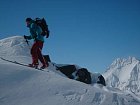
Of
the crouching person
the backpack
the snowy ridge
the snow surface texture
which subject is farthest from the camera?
the crouching person

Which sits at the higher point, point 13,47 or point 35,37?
point 13,47

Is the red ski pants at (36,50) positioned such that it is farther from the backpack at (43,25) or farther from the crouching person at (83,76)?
the crouching person at (83,76)

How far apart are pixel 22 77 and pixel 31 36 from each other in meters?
3.95

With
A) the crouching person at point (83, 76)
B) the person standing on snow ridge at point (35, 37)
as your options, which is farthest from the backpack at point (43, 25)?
the crouching person at point (83, 76)

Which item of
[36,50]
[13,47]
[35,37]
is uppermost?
[13,47]

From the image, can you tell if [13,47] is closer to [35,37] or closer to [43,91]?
[35,37]

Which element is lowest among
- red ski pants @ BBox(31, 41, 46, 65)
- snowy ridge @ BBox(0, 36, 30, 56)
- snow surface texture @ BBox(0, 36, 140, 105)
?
snow surface texture @ BBox(0, 36, 140, 105)

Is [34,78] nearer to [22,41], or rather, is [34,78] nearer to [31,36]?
[31,36]

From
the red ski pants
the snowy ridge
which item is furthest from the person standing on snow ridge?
the snowy ridge

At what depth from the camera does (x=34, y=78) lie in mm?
9219

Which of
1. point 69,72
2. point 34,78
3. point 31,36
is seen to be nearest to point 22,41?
point 69,72

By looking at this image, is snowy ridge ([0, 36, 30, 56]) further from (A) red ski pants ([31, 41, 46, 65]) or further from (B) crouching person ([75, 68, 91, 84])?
(A) red ski pants ([31, 41, 46, 65])

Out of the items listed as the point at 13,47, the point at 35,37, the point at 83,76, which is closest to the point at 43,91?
the point at 35,37

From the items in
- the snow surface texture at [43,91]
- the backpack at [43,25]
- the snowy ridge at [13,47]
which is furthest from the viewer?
the snowy ridge at [13,47]
